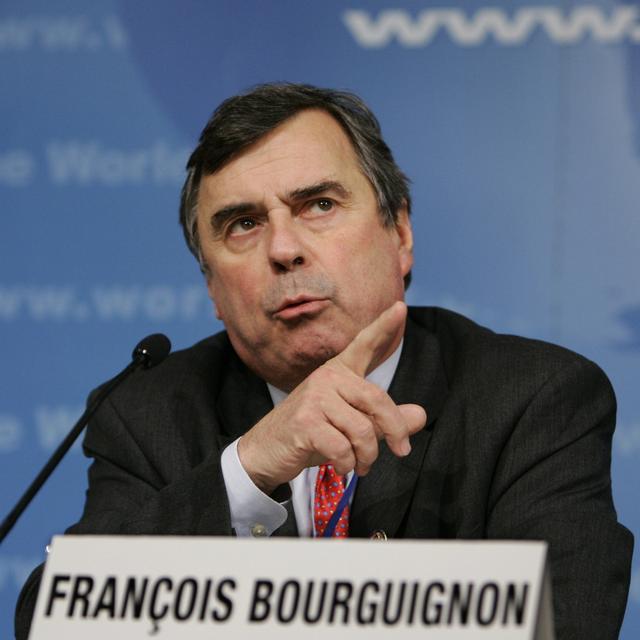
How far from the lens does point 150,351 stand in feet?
7.55

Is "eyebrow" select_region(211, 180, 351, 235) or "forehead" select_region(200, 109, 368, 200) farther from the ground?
"forehead" select_region(200, 109, 368, 200)

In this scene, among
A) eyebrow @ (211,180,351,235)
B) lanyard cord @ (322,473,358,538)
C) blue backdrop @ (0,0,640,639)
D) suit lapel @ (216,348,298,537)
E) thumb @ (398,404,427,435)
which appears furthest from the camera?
blue backdrop @ (0,0,640,639)

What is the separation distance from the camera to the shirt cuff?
2.05 meters

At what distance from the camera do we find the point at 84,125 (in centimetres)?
377

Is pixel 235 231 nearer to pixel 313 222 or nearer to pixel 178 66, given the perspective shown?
pixel 313 222

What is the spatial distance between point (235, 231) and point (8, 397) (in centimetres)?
149

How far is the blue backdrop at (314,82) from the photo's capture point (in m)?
3.41

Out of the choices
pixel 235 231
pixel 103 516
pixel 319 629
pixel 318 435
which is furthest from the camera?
pixel 235 231

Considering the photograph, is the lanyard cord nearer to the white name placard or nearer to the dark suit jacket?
the dark suit jacket

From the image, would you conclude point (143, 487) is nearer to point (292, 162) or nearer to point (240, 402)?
point (240, 402)

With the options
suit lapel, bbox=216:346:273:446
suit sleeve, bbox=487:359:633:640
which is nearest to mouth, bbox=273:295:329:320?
suit lapel, bbox=216:346:273:446

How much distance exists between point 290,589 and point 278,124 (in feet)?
4.94

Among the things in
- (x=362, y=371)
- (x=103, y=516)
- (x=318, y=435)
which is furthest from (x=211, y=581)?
(x=103, y=516)

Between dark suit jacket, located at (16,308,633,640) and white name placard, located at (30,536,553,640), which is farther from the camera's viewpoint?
dark suit jacket, located at (16,308,633,640)
